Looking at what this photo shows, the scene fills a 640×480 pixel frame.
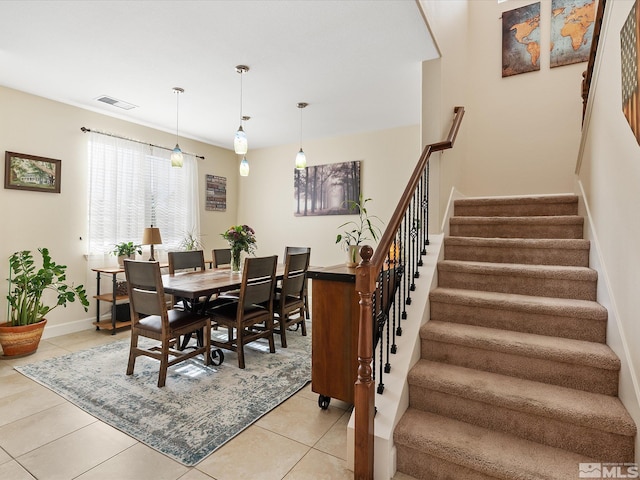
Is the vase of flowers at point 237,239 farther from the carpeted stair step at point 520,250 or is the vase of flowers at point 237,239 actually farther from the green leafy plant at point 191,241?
the carpeted stair step at point 520,250

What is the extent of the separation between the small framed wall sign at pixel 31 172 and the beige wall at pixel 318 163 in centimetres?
290

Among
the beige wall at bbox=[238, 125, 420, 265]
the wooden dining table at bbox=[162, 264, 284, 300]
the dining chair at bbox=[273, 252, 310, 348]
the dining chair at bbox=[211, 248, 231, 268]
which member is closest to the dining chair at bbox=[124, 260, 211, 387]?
the wooden dining table at bbox=[162, 264, 284, 300]

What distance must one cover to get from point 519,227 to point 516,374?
4.56 feet

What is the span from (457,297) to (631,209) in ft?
3.29

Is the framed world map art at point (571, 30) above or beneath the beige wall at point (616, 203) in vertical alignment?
above

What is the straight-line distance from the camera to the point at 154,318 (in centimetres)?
287

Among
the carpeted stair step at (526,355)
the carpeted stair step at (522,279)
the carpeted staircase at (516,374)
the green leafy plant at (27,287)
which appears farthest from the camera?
the green leafy plant at (27,287)

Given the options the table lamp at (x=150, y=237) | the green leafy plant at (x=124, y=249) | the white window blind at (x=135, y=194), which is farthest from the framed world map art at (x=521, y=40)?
the green leafy plant at (x=124, y=249)

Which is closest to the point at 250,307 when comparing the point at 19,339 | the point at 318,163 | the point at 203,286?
the point at 203,286

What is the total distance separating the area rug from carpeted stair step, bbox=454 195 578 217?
214 cm

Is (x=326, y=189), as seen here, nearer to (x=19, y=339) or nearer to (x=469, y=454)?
(x=19, y=339)

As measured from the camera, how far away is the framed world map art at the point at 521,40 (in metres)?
→ 3.96

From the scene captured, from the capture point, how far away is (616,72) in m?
1.76

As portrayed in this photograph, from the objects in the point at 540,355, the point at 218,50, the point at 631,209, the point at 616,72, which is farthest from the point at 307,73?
the point at 540,355
